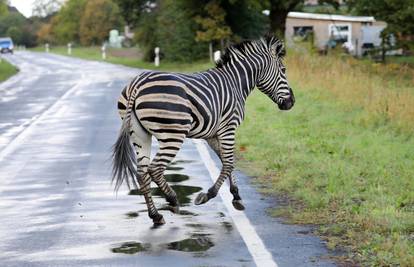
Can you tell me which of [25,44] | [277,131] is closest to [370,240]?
[277,131]

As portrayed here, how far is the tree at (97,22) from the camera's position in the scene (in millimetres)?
112562

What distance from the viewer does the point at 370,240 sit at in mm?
7887

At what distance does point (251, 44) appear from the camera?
1046cm

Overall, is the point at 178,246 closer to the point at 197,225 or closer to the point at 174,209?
the point at 197,225

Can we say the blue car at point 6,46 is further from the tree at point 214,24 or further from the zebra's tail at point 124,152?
the zebra's tail at point 124,152

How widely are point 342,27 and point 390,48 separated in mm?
14640

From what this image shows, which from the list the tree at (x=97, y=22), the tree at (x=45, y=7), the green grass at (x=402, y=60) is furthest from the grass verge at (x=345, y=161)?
the tree at (x=45, y=7)

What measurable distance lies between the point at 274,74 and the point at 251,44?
18.3 inches

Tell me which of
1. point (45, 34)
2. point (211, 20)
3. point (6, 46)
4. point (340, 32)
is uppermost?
point (211, 20)

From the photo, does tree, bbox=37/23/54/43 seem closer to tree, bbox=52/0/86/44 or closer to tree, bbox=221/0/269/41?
tree, bbox=52/0/86/44

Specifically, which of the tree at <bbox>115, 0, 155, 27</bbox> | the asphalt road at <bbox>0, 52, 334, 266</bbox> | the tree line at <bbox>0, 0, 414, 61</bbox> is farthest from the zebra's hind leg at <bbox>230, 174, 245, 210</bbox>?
the tree at <bbox>115, 0, 155, 27</bbox>

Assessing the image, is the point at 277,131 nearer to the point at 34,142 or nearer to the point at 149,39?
the point at 34,142

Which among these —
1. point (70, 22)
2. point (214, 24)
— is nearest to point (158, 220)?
point (214, 24)

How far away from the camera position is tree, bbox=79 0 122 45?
112562mm
